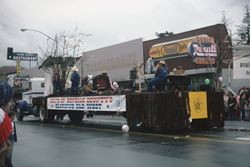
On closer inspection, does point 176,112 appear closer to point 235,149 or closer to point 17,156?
point 235,149

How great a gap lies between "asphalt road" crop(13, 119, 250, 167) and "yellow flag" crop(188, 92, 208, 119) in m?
1.66

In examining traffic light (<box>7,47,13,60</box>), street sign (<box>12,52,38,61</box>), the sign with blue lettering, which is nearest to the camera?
the sign with blue lettering

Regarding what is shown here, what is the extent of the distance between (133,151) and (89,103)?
906cm

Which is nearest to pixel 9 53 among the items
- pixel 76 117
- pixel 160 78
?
pixel 76 117

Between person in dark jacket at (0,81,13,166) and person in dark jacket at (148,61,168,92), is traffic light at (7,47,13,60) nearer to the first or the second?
person in dark jacket at (148,61,168,92)

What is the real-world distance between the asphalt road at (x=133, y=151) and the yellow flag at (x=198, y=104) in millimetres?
1660

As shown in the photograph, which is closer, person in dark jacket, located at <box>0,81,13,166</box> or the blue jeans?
person in dark jacket, located at <box>0,81,13,166</box>

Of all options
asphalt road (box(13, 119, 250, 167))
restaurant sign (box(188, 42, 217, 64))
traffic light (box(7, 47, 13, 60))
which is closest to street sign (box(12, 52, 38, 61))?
traffic light (box(7, 47, 13, 60))

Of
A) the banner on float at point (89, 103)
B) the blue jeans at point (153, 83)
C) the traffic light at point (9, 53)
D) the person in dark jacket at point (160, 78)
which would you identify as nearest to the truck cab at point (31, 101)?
the banner on float at point (89, 103)

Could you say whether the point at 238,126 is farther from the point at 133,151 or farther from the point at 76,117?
the point at 133,151

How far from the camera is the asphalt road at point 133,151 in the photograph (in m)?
10.2

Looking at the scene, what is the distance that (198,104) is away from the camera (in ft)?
57.1

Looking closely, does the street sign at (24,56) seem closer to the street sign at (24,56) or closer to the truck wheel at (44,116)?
the street sign at (24,56)

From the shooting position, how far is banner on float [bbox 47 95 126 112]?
18698 millimetres
